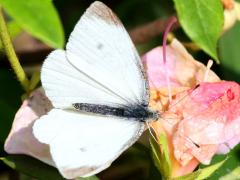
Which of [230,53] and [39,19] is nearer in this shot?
[39,19]

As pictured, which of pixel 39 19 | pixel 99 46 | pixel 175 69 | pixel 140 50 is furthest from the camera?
pixel 140 50

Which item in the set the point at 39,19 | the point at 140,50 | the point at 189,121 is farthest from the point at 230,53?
the point at 39,19

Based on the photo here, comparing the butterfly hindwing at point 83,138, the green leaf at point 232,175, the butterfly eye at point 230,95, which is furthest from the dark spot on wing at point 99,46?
the green leaf at point 232,175

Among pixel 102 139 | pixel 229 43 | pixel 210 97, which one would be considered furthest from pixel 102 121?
pixel 229 43

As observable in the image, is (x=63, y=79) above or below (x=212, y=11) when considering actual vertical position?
below

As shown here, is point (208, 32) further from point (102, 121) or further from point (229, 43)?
point (229, 43)

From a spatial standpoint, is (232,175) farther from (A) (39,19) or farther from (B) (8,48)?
(A) (39,19)
